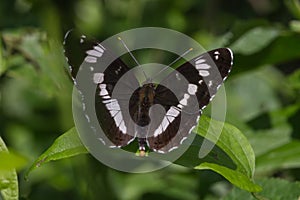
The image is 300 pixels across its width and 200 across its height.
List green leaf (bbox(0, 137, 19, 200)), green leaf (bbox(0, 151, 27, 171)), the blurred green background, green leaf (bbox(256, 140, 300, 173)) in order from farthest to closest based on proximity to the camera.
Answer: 1. the blurred green background
2. green leaf (bbox(256, 140, 300, 173))
3. green leaf (bbox(0, 137, 19, 200))
4. green leaf (bbox(0, 151, 27, 171))

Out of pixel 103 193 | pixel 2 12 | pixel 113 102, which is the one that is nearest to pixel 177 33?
pixel 2 12

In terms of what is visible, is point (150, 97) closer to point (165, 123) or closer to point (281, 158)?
point (165, 123)

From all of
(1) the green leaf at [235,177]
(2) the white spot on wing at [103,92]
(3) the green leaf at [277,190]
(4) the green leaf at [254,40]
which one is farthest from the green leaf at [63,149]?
(4) the green leaf at [254,40]

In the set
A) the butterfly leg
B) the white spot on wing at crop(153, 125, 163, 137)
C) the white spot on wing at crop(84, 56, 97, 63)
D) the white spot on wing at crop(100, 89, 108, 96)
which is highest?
the white spot on wing at crop(84, 56, 97, 63)

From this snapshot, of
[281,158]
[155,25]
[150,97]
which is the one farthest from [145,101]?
[155,25]

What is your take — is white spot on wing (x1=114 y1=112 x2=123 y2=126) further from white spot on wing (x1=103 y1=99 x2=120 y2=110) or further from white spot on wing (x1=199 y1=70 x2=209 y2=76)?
white spot on wing (x1=199 y1=70 x2=209 y2=76)

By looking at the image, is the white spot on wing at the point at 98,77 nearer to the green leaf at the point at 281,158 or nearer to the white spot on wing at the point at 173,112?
the white spot on wing at the point at 173,112

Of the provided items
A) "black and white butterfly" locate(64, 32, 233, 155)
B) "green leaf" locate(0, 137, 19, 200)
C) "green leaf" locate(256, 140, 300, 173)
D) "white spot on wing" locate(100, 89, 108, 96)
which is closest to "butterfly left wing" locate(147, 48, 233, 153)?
"black and white butterfly" locate(64, 32, 233, 155)
